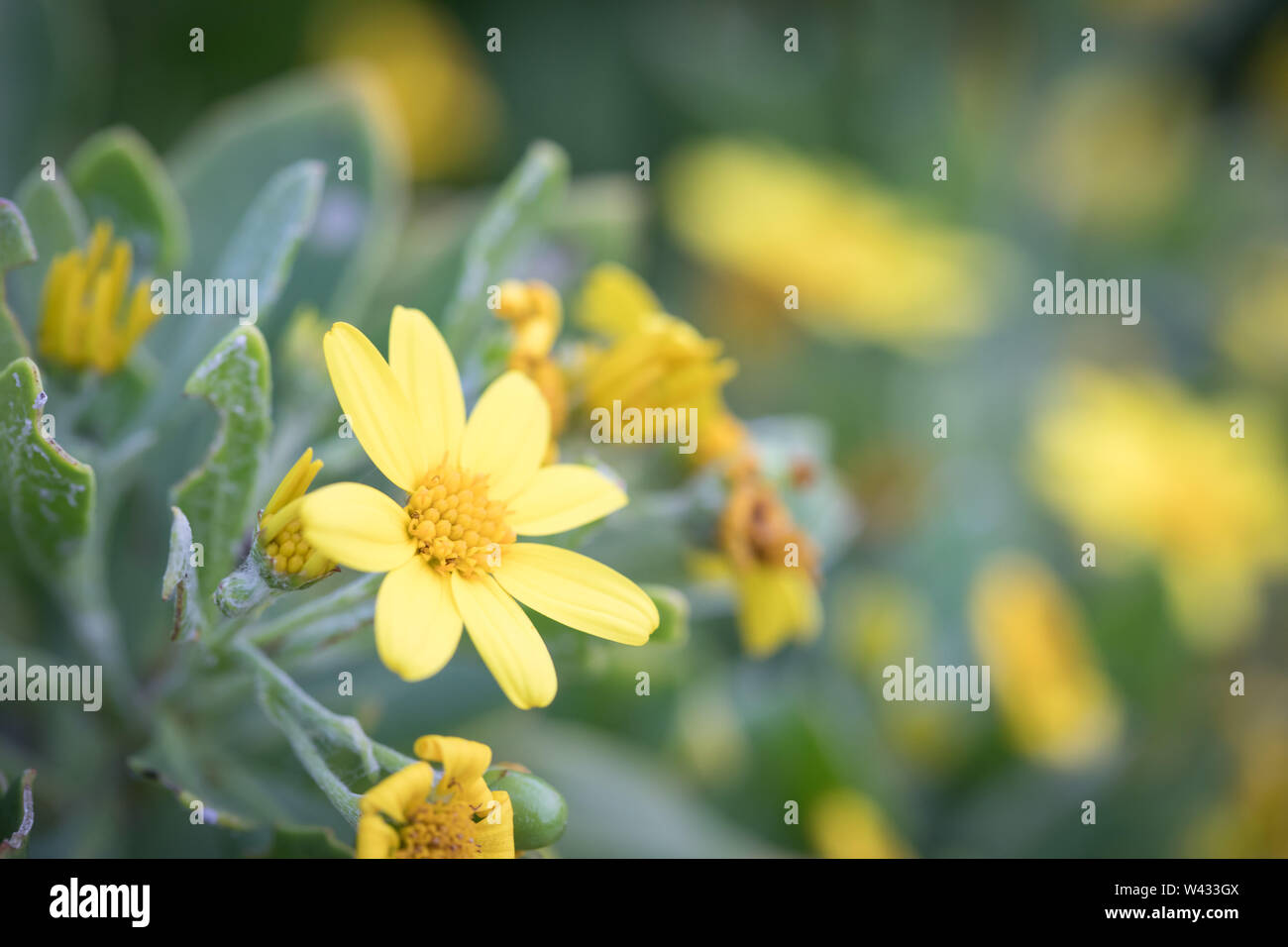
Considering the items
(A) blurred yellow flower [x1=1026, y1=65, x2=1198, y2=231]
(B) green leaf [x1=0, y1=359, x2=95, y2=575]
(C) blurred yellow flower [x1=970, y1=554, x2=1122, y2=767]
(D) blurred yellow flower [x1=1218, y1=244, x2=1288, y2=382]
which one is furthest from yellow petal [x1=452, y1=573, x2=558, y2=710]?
(A) blurred yellow flower [x1=1026, y1=65, x2=1198, y2=231]

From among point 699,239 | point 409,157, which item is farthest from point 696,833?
point 409,157

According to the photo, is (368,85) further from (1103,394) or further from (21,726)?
(1103,394)

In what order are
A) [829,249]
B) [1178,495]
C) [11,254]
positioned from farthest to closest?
[829,249]
[1178,495]
[11,254]

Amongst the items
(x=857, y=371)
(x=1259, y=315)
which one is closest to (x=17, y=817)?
(x=857, y=371)

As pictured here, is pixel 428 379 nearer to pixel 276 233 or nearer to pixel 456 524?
pixel 456 524

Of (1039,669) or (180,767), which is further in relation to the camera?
(1039,669)

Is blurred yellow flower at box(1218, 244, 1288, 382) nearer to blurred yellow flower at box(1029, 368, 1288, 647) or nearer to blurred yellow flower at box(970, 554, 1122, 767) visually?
blurred yellow flower at box(1029, 368, 1288, 647)
